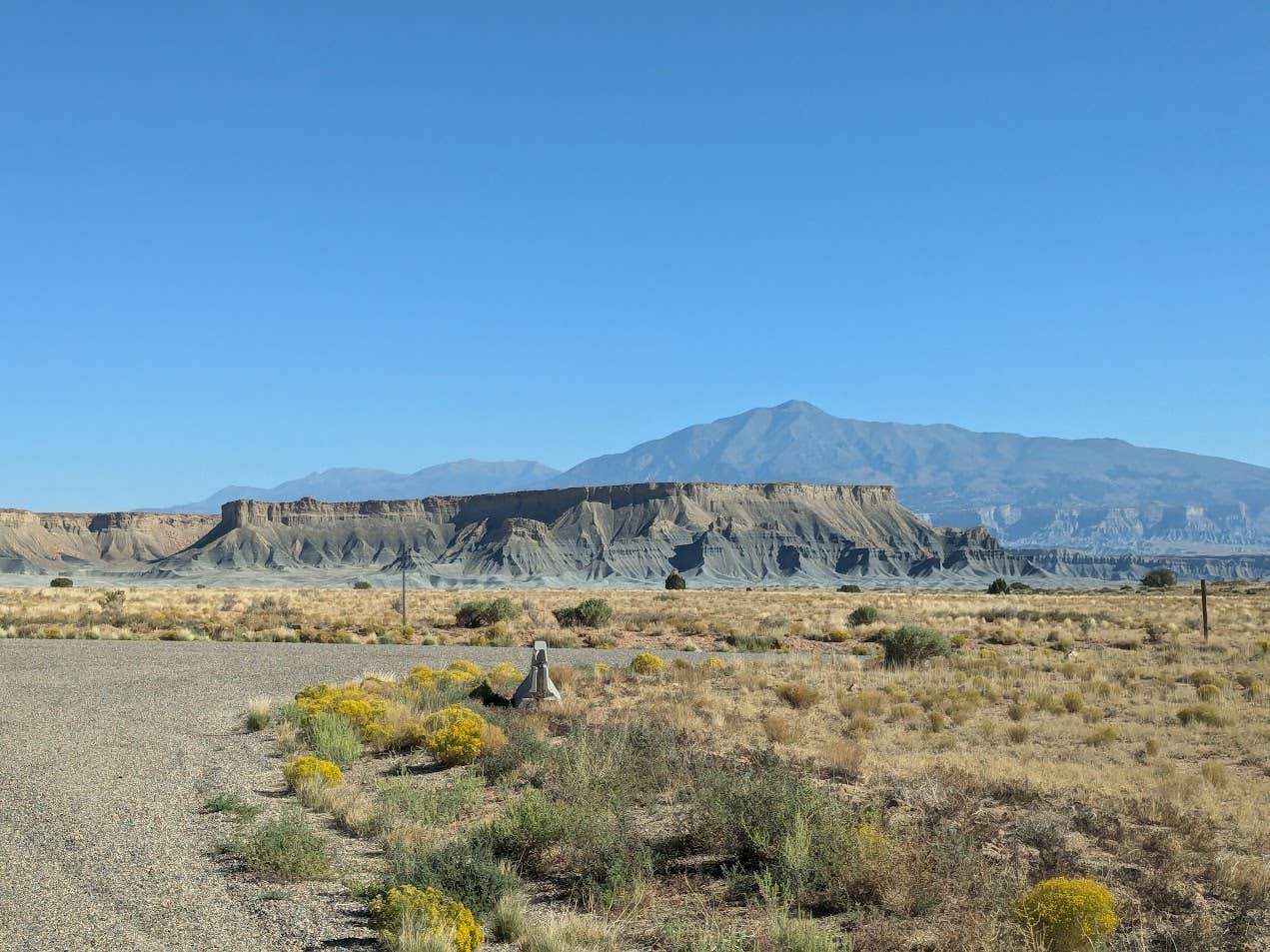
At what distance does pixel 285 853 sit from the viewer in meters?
8.48

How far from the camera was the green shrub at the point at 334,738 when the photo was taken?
1331 cm

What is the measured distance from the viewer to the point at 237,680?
22.2 m

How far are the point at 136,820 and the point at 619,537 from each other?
141m

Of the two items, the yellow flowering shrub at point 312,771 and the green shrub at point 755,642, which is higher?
Answer: the yellow flowering shrub at point 312,771

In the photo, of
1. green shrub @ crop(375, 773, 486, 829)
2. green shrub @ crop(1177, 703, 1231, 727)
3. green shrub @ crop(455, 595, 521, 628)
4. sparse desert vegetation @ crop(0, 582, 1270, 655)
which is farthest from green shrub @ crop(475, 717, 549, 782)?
green shrub @ crop(455, 595, 521, 628)

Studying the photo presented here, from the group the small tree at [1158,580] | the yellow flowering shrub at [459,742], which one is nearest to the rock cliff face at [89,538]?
the small tree at [1158,580]

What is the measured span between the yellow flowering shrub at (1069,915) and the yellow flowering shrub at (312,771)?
764cm

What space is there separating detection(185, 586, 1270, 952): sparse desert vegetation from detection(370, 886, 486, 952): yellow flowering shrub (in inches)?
1.1

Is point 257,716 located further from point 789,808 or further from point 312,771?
point 789,808

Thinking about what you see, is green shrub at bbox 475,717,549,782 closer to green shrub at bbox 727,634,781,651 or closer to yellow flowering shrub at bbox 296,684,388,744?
yellow flowering shrub at bbox 296,684,388,744

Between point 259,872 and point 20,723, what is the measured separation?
10023mm

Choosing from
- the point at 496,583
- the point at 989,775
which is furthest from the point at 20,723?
the point at 496,583

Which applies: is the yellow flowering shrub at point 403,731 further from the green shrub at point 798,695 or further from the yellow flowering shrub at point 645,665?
the yellow flowering shrub at point 645,665

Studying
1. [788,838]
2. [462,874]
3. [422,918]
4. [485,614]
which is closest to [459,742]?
[462,874]
